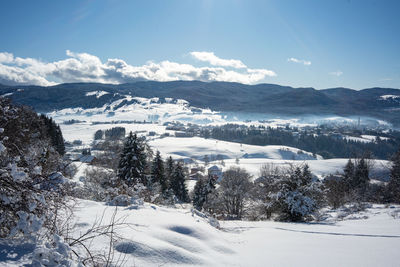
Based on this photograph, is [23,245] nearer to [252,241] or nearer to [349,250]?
[252,241]

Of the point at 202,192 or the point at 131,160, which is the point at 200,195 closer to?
the point at 202,192

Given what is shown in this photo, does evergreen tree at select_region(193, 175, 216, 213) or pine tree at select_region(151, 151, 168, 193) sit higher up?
pine tree at select_region(151, 151, 168, 193)

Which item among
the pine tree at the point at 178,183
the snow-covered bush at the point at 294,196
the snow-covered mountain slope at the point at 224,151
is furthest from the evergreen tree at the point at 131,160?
the snow-covered mountain slope at the point at 224,151

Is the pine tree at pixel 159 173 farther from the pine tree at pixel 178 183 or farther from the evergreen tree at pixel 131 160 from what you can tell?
the evergreen tree at pixel 131 160

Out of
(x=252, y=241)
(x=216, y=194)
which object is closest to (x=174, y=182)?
(x=216, y=194)

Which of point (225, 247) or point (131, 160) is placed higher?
point (225, 247)

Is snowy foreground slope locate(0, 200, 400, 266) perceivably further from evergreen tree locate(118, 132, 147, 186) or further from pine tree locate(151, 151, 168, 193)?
pine tree locate(151, 151, 168, 193)

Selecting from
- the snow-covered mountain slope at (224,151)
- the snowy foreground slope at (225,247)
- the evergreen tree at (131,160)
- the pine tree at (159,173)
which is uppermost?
the snowy foreground slope at (225,247)

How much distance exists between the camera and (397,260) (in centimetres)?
288

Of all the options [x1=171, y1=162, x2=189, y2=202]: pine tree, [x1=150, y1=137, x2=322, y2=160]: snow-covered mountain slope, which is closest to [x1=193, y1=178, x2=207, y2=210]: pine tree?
[x1=171, y1=162, x2=189, y2=202]: pine tree

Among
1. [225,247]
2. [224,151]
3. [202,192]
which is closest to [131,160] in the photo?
[202,192]

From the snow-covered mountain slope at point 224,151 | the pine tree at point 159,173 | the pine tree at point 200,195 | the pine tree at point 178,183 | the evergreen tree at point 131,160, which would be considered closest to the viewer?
the evergreen tree at point 131,160

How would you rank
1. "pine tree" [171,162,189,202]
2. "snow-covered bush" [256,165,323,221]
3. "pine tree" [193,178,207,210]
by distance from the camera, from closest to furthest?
"snow-covered bush" [256,165,323,221] < "pine tree" [193,178,207,210] < "pine tree" [171,162,189,202]

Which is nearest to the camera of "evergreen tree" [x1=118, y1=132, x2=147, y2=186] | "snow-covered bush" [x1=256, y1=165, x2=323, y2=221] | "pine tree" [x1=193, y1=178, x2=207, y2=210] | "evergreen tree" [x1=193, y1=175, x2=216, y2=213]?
"snow-covered bush" [x1=256, y1=165, x2=323, y2=221]
